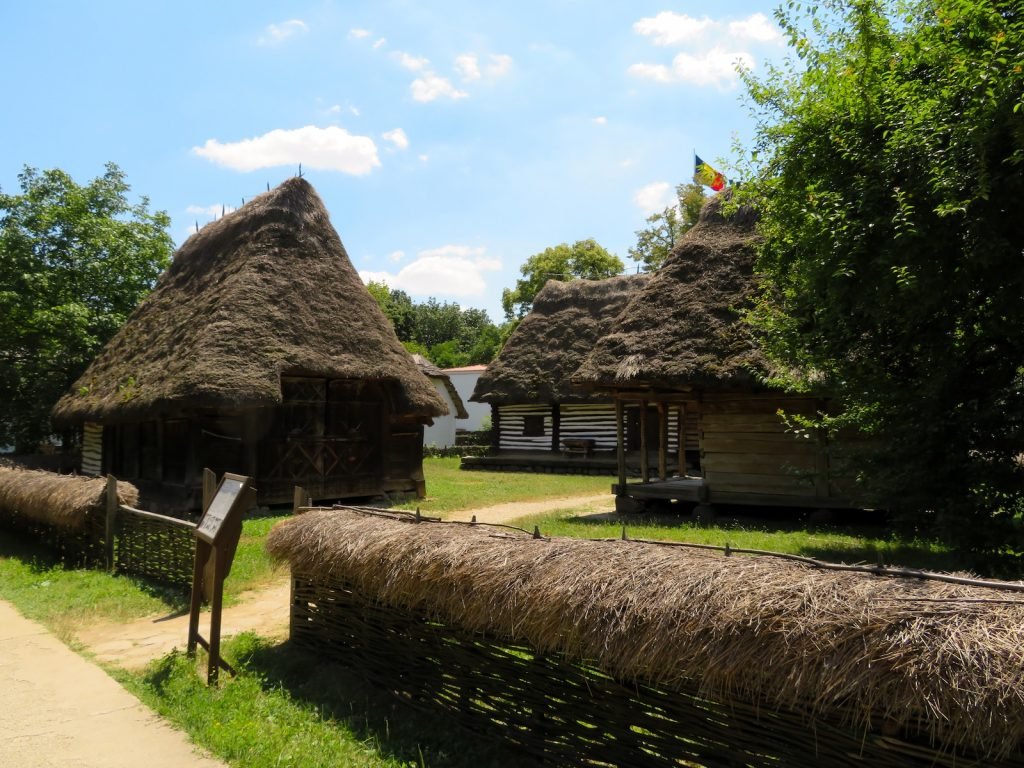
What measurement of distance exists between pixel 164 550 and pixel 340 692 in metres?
4.27

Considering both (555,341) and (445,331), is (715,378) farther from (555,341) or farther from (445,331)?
(445,331)

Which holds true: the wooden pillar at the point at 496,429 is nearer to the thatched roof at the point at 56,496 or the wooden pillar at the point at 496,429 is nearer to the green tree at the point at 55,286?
the green tree at the point at 55,286

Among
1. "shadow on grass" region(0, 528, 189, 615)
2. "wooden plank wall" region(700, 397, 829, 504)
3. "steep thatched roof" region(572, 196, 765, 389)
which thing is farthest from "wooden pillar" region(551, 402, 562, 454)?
"shadow on grass" region(0, 528, 189, 615)

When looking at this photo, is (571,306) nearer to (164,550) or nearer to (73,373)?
(73,373)

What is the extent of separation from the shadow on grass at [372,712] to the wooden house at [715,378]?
8.05 metres

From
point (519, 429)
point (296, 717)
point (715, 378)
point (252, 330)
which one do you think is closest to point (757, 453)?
point (715, 378)

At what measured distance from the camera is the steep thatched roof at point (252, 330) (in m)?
12.7

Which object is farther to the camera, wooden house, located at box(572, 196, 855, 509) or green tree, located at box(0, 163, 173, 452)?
green tree, located at box(0, 163, 173, 452)

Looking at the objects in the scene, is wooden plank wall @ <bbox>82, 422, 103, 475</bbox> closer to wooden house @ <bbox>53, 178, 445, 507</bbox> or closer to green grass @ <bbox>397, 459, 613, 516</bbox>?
wooden house @ <bbox>53, 178, 445, 507</bbox>

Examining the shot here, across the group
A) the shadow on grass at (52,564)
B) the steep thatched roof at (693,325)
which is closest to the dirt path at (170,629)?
the shadow on grass at (52,564)

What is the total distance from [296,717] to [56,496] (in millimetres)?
7093

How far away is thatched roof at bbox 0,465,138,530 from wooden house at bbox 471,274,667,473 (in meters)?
16.1

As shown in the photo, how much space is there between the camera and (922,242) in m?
5.39

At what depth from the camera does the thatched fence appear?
322 inches
